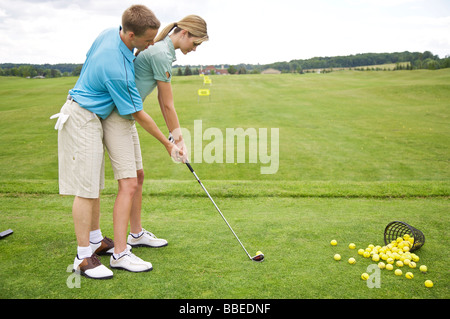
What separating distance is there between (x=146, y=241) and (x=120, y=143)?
1.04m

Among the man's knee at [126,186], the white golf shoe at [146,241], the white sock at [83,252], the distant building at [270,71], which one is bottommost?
the white golf shoe at [146,241]

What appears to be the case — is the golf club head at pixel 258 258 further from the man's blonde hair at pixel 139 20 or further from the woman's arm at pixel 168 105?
the man's blonde hair at pixel 139 20

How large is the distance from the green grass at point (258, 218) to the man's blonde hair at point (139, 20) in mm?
1868

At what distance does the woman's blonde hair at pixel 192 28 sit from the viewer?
10.1 feet

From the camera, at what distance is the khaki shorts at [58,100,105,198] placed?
2822 mm

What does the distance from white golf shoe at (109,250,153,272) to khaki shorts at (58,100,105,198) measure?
0.56 meters

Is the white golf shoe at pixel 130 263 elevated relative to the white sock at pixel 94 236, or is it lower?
lower

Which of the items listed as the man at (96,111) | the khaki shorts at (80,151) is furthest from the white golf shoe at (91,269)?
the khaki shorts at (80,151)

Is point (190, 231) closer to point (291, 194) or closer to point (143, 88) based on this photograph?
point (143, 88)

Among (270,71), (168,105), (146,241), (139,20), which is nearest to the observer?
(139,20)

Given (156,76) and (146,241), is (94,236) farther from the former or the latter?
(156,76)

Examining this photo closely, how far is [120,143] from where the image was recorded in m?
2.99

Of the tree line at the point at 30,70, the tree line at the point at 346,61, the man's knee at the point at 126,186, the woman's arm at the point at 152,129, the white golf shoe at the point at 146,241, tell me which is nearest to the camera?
the woman's arm at the point at 152,129

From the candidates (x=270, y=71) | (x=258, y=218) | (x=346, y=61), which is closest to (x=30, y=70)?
(x=270, y=71)
